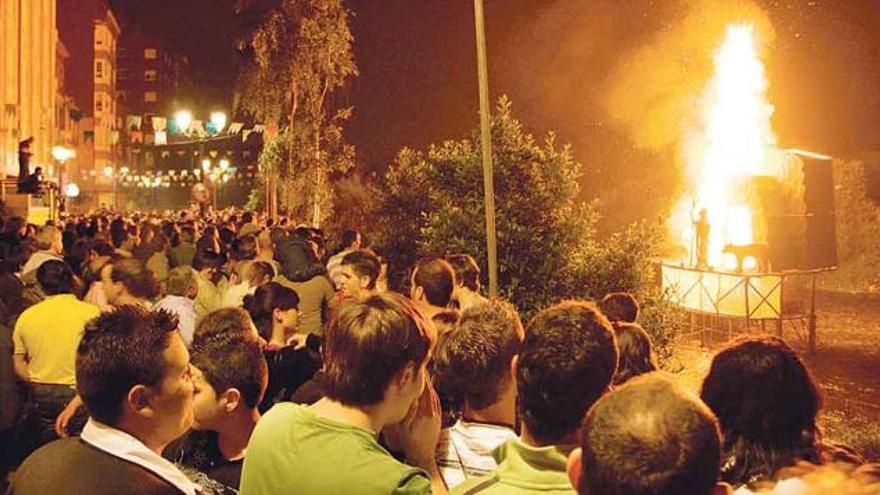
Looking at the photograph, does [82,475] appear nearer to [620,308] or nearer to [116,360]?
[116,360]

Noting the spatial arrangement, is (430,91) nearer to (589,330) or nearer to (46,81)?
(589,330)

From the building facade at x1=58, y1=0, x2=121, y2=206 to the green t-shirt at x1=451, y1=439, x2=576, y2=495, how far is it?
82.5 m

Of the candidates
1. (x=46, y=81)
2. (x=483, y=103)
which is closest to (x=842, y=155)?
(x=483, y=103)

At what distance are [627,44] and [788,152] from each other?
302 inches

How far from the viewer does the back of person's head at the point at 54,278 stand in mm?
6648

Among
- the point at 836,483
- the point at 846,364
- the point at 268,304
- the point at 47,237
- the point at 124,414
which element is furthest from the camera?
the point at 846,364

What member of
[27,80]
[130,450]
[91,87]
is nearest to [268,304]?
[130,450]

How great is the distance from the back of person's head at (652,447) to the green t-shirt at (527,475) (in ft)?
1.84

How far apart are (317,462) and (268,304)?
11.7 feet

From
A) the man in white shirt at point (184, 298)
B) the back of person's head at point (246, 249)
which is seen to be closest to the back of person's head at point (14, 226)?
the back of person's head at point (246, 249)

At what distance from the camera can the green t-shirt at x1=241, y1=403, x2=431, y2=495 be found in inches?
105

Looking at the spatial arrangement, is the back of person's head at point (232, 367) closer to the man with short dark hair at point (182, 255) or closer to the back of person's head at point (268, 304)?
the back of person's head at point (268, 304)

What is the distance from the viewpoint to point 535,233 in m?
10.9

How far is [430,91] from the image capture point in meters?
23.1
